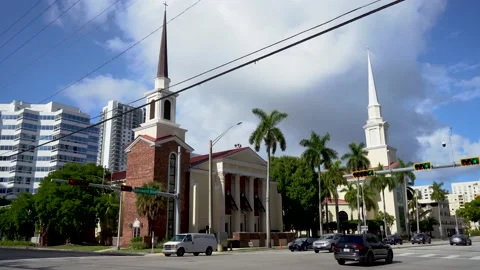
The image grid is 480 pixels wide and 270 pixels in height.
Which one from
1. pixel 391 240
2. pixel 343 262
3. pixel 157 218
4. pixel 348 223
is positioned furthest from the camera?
pixel 348 223

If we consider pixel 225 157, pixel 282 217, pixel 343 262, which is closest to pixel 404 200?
pixel 282 217

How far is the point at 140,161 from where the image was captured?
55344 millimetres

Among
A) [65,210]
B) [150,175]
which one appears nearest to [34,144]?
[65,210]

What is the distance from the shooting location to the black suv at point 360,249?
21.0 meters

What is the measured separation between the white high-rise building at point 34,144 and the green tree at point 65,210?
71.2m

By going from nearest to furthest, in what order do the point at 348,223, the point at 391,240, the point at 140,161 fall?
the point at 140,161 < the point at 391,240 < the point at 348,223

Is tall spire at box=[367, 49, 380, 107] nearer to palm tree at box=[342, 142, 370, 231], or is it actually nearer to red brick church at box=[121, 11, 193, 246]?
palm tree at box=[342, 142, 370, 231]

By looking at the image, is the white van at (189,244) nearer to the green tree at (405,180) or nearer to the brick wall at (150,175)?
the brick wall at (150,175)

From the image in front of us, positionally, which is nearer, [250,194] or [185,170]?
[185,170]

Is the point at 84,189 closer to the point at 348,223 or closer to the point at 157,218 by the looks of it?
the point at 157,218


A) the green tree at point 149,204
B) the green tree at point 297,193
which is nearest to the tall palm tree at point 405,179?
the green tree at point 297,193

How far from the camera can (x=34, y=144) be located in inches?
5177

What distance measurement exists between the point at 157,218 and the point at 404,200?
61.5 meters

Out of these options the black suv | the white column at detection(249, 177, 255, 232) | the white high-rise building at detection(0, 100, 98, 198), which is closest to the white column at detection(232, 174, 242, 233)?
the white column at detection(249, 177, 255, 232)
